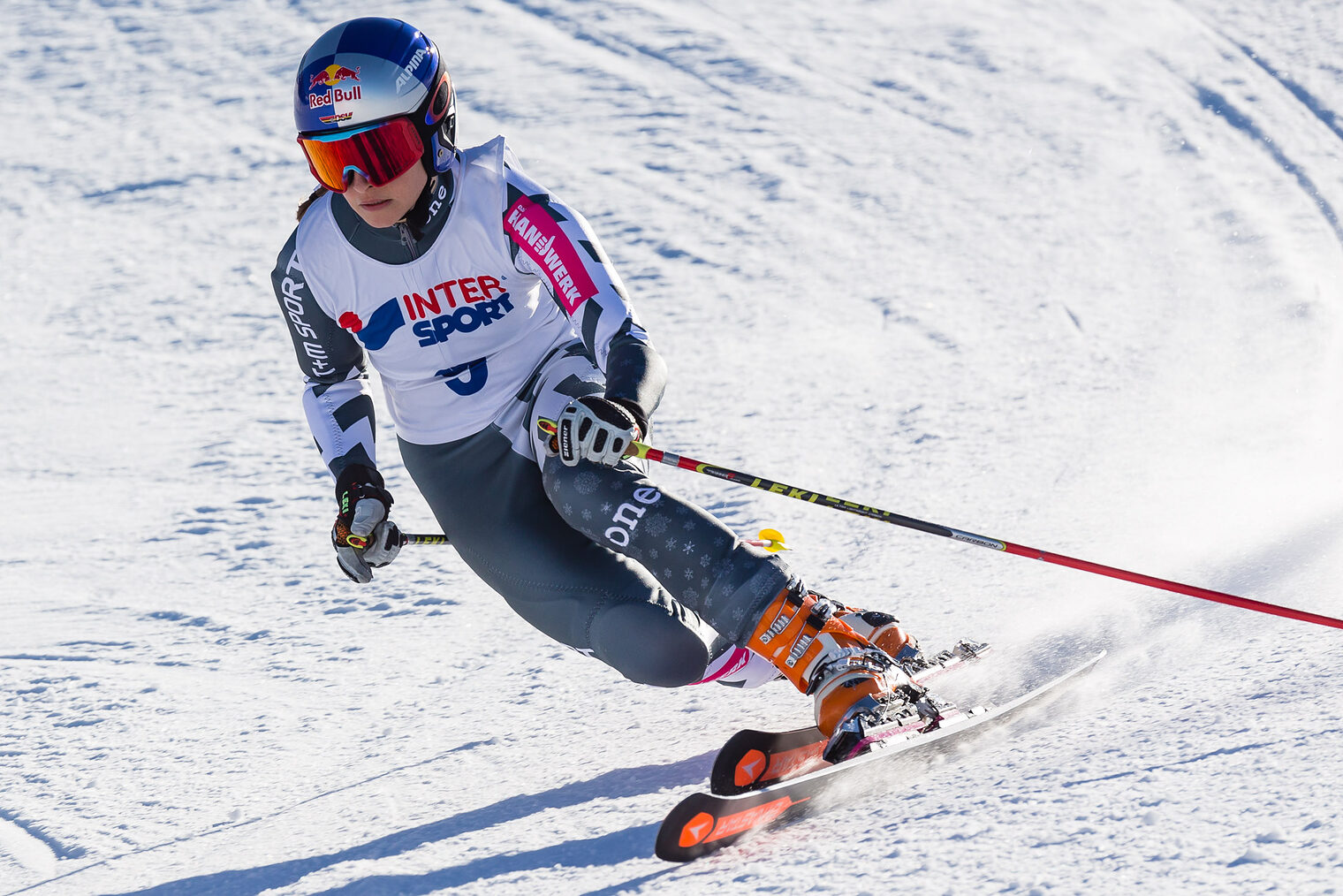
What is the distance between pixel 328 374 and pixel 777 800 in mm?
1804

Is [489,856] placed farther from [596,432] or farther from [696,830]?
[596,432]

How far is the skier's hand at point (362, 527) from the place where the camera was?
3324 mm

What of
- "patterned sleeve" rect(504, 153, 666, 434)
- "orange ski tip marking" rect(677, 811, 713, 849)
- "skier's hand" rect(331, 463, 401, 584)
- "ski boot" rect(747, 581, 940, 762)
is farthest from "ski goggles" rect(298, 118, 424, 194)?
"orange ski tip marking" rect(677, 811, 713, 849)

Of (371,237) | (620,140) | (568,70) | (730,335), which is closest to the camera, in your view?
(371,237)

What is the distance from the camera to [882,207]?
27.7ft

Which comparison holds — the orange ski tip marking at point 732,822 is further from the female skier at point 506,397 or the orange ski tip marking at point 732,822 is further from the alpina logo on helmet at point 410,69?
the alpina logo on helmet at point 410,69

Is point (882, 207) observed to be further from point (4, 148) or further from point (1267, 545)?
point (4, 148)

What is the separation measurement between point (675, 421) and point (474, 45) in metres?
6.80

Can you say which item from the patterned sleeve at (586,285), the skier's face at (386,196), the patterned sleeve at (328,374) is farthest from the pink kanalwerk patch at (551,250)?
the patterned sleeve at (328,374)

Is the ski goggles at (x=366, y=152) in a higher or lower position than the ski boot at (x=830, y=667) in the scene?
higher

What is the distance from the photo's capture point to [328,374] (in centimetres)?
359

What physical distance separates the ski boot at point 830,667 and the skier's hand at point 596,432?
505 mm

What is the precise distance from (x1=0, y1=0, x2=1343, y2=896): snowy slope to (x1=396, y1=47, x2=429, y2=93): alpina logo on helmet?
185 centimetres

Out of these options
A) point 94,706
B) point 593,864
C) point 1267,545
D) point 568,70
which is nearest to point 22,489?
point 94,706
